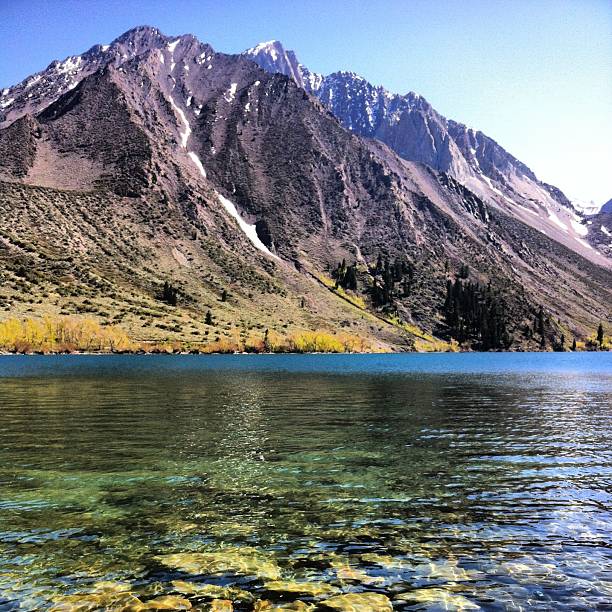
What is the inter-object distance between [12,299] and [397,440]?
155072mm

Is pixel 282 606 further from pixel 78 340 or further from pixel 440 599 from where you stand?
pixel 78 340

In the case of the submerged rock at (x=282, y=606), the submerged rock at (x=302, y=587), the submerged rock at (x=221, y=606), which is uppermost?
the submerged rock at (x=221, y=606)

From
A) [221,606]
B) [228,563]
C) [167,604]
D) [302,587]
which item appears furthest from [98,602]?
[302,587]

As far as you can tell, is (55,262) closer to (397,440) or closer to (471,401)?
(471,401)

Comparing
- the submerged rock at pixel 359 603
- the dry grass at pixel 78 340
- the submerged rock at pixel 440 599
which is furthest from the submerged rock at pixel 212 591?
the dry grass at pixel 78 340

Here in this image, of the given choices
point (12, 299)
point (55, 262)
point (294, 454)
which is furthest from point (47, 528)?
point (55, 262)

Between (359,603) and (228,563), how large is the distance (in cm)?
364

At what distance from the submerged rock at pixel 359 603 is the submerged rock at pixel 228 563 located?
1748mm

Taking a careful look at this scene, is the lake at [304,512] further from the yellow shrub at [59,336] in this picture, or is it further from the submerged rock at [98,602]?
the yellow shrub at [59,336]

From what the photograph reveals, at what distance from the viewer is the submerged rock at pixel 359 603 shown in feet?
36.2

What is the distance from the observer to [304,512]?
57.6ft

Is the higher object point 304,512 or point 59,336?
point 59,336

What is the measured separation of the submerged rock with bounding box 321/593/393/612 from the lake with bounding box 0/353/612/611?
0.14 ft

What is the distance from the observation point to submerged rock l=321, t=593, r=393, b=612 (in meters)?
11.0
